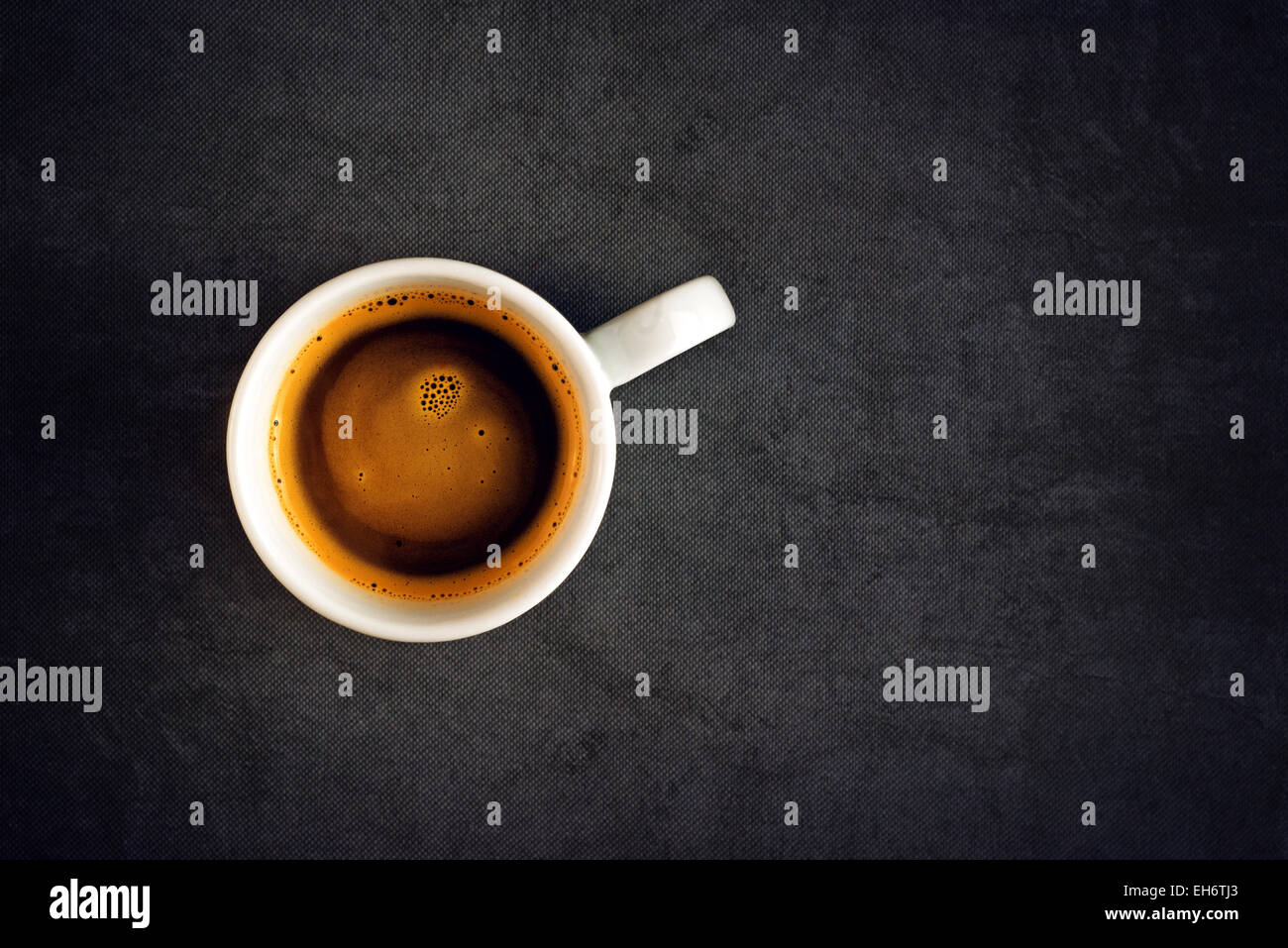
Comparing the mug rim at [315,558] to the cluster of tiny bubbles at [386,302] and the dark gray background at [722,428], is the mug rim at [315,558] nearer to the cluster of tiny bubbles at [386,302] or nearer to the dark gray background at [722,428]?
the cluster of tiny bubbles at [386,302]

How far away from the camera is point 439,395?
2.03ft

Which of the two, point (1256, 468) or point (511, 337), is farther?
point (1256, 468)

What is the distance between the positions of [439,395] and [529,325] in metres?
0.11

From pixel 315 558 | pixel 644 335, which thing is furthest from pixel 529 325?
pixel 315 558

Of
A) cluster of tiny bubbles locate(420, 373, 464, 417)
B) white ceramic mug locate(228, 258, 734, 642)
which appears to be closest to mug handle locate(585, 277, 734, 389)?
white ceramic mug locate(228, 258, 734, 642)

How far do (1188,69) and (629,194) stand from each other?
0.45 metres

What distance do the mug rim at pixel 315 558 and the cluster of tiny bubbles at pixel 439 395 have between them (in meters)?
0.08

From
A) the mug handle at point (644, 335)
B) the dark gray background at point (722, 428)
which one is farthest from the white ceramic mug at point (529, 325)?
the dark gray background at point (722, 428)

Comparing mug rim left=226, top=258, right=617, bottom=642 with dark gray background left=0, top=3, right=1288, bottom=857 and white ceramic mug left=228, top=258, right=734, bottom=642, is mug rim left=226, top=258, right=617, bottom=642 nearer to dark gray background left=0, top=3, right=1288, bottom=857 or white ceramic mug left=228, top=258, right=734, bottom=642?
white ceramic mug left=228, top=258, right=734, bottom=642

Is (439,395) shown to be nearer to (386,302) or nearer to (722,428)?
(386,302)

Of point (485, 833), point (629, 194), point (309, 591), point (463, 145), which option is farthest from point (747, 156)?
point (485, 833)

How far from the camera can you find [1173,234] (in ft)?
2.31

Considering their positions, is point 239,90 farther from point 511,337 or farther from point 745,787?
point 745,787

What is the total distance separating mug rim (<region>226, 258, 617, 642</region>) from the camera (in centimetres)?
53
